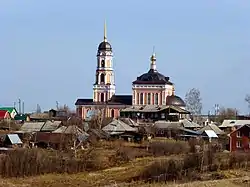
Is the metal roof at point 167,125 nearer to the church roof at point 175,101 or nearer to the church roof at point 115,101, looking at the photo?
the church roof at point 175,101

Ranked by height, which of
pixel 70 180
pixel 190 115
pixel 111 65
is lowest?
pixel 70 180

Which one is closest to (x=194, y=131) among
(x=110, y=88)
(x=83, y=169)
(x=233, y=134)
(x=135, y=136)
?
(x=135, y=136)

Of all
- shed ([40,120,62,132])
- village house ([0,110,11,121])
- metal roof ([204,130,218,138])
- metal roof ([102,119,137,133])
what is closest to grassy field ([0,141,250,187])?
metal roof ([204,130,218,138])

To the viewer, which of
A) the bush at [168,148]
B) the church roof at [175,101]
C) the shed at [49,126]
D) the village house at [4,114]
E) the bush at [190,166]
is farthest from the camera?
the church roof at [175,101]

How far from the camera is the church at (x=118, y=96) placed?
76.3m

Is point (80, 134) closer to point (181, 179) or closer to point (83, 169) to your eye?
point (83, 169)

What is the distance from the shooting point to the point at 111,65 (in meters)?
82.1

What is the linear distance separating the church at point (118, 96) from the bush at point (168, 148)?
29129mm

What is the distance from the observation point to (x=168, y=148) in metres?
39.9

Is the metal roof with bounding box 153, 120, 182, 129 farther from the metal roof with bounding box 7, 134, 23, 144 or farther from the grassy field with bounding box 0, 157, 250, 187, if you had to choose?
the grassy field with bounding box 0, 157, 250, 187

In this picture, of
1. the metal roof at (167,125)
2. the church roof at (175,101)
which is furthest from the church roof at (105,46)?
the metal roof at (167,125)

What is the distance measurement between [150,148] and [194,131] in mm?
10030

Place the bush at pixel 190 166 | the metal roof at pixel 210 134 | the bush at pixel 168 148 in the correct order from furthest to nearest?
the metal roof at pixel 210 134
the bush at pixel 168 148
the bush at pixel 190 166

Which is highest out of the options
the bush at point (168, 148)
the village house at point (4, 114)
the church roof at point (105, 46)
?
the church roof at point (105, 46)
